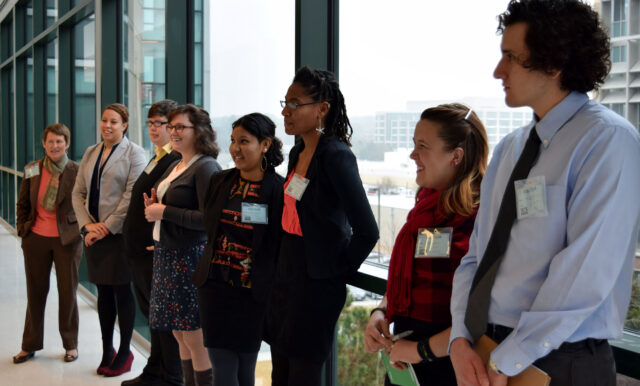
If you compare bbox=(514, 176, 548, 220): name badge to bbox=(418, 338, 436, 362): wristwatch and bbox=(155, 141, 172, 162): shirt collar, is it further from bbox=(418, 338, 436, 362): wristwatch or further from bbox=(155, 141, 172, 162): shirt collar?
bbox=(155, 141, 172, 162): shirt collar

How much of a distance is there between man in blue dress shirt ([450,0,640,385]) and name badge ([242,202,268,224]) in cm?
140

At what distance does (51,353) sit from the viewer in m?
5.10

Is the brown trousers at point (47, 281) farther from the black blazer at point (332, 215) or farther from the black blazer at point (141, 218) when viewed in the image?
the black blazer at point (332, 215)

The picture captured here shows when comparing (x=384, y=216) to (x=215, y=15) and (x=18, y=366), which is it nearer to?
A: (x=215, y=15)

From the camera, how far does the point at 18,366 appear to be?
4.81 meters

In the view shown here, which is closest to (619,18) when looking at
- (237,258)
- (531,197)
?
(531,197)

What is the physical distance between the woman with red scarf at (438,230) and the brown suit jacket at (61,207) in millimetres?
3580

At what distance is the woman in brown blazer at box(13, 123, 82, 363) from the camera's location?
190 inches

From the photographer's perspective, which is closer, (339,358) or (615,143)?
(615,143)

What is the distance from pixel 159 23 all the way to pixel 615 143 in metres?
4.55

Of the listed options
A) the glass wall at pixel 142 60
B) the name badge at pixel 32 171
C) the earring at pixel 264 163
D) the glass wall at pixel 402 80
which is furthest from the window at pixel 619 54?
the name badge at pixel 32 171

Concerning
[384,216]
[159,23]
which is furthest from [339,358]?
[159,23]

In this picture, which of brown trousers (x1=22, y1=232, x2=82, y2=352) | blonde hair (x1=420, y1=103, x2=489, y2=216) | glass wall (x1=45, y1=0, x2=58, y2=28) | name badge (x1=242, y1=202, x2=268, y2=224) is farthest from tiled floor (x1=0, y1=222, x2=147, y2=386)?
glass wall (x1=45, y1=0, x2=58, y2=28)

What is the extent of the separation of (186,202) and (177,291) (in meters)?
0.46
